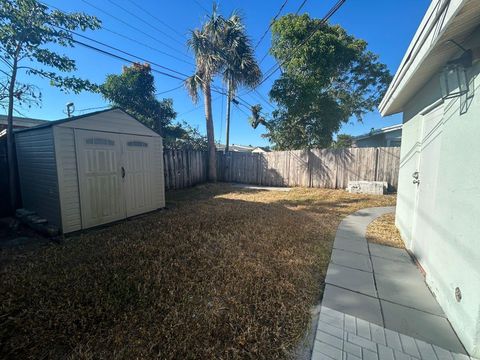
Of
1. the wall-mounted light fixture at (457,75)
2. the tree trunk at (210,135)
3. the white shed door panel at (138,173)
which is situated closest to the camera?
the wall-mounted light fixture at (457,75)

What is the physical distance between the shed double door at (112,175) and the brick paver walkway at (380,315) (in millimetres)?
4310

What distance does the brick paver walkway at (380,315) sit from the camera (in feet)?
4.66

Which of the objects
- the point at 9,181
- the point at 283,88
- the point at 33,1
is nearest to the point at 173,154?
the point at 9,181

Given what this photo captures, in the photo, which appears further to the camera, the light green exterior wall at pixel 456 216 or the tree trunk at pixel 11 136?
the tree trunk at pixel 11 136

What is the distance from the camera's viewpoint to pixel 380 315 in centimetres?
176

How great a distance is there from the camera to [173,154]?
821 centimetres

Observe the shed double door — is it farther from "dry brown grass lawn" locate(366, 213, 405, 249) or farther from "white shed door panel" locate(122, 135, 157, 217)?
"dry brown grass lawn" locate(366, 213, 405, 249)

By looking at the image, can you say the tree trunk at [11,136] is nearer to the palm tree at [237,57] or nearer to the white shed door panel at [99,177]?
the white shed door panel at [99,177]

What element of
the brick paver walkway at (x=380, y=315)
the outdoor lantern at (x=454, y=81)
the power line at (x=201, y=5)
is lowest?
the brick paver walkway at (x=380, y=315)

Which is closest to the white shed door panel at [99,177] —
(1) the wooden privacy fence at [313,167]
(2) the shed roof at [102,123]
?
(2) the shed roof at [102,123]

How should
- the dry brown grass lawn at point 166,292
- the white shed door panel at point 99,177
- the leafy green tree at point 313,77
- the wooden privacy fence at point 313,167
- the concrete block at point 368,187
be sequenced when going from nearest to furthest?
the dry brown grass lawn at point 166,292 → the white shed door panel at point 99,177 → the concrete block at point 368,187 → the wooden privacy fence at point 313,167 → the leafy green tree at point 313,77

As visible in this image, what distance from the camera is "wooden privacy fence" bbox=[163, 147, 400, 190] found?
735 centimetres

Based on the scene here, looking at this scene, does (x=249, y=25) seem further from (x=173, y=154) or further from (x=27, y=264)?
(x=27, y=264)

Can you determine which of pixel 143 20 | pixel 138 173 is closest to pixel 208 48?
pixel 143 20
